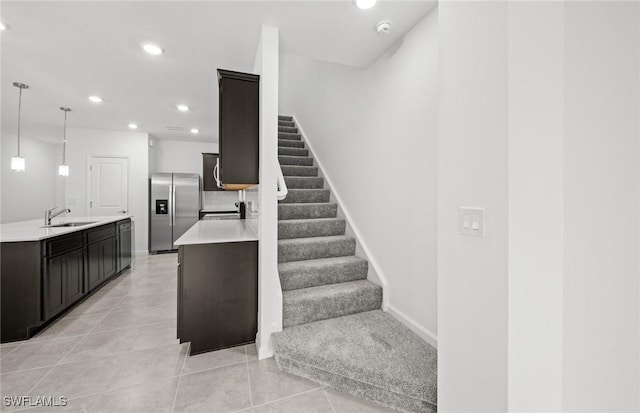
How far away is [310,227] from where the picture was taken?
314cm

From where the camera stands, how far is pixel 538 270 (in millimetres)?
1027

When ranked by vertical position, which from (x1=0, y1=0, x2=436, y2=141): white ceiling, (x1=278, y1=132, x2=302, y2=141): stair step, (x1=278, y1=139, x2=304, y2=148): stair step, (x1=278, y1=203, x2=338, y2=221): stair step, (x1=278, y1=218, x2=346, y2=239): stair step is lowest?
(x1=278, y1=218, x2=346, y2=239): stair step

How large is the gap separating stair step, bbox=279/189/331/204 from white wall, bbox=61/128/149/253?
163 inches

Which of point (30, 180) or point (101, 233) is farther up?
point (30, 180)

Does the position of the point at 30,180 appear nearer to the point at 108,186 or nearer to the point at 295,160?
the point at 108,186

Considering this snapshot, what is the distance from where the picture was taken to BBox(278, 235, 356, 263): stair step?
2.79m

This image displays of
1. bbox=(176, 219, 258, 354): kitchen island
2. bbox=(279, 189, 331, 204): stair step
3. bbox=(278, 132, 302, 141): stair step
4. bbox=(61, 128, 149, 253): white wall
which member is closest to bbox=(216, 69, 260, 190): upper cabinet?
bbox=(176, 219, 258, 354): kitchen island

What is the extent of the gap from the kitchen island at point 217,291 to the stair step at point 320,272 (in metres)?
0.33

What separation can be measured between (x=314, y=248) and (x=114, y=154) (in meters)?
5.31

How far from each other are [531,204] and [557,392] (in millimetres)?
777

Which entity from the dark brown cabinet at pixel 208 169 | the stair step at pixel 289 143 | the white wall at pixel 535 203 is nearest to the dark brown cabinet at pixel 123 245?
the dark brown cabinet at pixel 208 169

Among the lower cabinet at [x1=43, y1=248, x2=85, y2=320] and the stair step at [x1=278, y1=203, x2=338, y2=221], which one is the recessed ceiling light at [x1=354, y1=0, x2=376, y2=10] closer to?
A: the stair step at [x1=278, y1=203, x2=338, y2=221]

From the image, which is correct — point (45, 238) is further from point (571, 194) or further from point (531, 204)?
point (571, 194)

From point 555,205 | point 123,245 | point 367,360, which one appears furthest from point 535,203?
point 123,245
